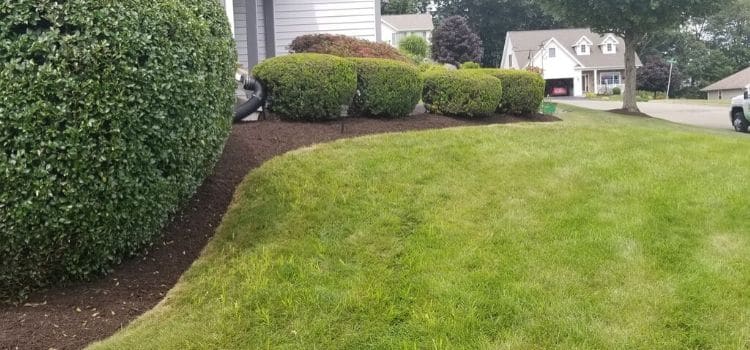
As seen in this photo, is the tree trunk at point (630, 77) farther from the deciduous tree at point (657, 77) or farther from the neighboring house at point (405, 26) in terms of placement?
the deciduous tree at point (657, 77)

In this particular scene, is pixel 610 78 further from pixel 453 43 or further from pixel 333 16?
pixel 333 16

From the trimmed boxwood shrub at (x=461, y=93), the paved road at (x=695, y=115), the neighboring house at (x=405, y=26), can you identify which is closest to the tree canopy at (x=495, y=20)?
the neighboring house at (x=405, y=26)

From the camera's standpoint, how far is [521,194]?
5.63 m

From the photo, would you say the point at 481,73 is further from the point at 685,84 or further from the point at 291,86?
the point at 685,84

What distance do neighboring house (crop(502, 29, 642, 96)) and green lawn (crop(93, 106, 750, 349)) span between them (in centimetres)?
5290

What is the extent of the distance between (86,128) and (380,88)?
5.02 meters

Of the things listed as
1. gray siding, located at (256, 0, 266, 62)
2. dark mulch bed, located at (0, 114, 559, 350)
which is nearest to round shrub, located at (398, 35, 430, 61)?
gray siding, located at (256, 0, 266, 62)

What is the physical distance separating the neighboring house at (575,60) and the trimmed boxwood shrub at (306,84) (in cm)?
5142

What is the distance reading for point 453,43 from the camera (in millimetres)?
38500

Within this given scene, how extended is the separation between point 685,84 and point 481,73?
62246 millimetres

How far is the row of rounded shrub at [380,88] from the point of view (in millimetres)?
7672

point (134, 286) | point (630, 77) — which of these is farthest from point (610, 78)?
point (134, 286)

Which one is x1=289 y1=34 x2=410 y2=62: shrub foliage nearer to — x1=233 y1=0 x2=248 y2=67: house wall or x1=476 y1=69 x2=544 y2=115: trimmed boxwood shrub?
x1=233 y1=0 x2=248 y2=67: house wall

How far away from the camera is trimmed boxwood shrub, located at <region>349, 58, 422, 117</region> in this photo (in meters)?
8.31
